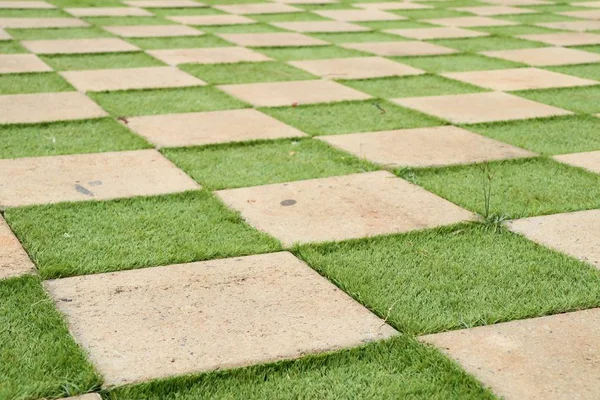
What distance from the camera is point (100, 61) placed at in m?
5.93

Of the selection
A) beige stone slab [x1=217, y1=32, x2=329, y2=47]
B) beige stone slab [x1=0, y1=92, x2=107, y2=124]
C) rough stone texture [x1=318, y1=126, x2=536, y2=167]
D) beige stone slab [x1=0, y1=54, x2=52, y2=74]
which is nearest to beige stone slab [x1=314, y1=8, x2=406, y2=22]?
beige stone slab [x1=217, y1=32, x2=329, y2=47]

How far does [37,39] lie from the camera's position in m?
6.74

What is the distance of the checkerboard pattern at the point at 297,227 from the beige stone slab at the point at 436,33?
1.17m

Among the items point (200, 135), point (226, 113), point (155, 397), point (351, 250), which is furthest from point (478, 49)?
point (155, 397)

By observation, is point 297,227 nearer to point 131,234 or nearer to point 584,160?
point 131,234

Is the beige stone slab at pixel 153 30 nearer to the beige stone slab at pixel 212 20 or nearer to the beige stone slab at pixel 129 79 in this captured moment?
the beige stone slab at pixel 212 20

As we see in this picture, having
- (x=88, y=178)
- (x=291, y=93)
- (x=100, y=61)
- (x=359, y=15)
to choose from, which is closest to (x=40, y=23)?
(x=100, y=61)

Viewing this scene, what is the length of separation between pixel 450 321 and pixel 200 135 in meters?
2.08

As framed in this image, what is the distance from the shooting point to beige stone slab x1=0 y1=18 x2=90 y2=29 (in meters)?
7.39

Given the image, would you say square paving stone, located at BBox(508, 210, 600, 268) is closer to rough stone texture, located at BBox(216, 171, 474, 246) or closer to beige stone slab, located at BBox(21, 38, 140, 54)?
rough stone texture, located at BBox(216, 171, 474, 246)

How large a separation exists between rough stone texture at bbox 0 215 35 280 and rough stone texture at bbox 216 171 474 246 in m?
0.74

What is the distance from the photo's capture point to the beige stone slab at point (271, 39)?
22.2 feet

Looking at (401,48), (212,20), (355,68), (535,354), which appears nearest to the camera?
(535,354)

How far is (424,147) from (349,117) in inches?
25.1
